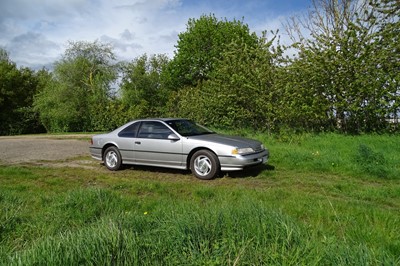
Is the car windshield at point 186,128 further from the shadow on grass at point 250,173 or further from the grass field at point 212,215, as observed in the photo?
the shadow on grass at point 250,173

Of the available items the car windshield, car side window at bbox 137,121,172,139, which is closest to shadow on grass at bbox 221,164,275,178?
the car windshield

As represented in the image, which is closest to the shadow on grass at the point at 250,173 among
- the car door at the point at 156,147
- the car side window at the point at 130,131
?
the car door at the point at 156,147

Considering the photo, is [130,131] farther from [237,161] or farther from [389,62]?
[389,62]

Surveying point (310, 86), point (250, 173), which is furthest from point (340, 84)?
point (250, 173)

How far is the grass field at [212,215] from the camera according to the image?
2.59 m

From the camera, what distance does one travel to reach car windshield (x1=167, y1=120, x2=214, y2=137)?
8.08 metres

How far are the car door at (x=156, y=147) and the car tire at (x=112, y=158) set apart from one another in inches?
24.1

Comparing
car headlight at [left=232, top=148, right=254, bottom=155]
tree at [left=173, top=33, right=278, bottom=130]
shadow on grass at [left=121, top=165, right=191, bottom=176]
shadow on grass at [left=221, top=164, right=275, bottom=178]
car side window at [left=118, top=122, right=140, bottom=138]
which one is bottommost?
shadow on grass at [left=121, top=165, right=191, bottom=176]

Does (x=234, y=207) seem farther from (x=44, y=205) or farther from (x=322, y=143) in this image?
(x=322, y=143)

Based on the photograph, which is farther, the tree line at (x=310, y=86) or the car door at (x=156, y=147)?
the tree line at (x=310, y=86)

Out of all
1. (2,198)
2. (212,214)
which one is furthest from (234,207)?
(2,198)

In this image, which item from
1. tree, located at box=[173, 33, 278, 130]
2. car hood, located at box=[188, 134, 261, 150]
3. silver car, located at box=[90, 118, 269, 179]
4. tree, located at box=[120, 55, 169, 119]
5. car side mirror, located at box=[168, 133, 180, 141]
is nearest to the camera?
silver car, located at box=[90, 118, 269, 179]

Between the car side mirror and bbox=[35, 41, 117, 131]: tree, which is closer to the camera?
the car side mirror

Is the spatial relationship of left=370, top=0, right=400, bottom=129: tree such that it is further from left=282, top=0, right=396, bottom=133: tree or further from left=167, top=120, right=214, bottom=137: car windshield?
left=167, top=120, right=214, bottom=137: car windshield
